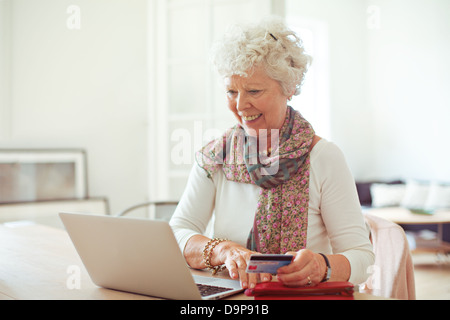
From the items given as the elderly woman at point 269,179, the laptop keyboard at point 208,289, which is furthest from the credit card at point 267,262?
the elderly woman at point 269,179

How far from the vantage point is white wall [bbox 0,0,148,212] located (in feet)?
11.7

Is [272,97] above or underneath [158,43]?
underneath

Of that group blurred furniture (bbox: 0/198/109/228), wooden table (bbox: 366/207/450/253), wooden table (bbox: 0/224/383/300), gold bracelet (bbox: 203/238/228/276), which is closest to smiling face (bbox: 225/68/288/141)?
gold bracelet (bbox: 203/238/228/276)

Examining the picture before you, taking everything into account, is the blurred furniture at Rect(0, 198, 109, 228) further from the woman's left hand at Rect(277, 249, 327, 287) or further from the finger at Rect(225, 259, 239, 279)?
the woman's left hand at Rect(277, 249, 327, 287)

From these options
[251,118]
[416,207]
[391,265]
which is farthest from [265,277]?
[416,207]

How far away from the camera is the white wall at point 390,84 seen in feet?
20.2

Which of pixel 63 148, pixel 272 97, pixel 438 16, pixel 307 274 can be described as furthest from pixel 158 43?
pixel 438 16

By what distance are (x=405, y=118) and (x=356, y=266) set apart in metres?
5.81

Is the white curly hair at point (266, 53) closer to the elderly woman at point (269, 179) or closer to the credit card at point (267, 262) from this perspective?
the elderly woman at point (269, 179)

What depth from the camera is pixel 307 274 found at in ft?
3.42

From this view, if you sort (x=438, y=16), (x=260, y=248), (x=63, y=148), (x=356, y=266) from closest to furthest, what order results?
1. (x=356, y=266)
2. (x=260, y=248)
3. (x=63, y=148)
4. (x=438, y=16)

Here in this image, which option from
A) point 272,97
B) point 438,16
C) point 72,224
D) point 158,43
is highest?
point 438,16

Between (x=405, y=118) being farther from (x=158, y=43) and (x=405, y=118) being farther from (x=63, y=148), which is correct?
(x=63, y=148)
